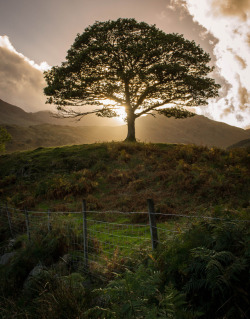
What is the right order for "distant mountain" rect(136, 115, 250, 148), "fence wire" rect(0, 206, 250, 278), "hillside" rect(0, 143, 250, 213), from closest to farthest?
"fence wire" rect(0, 206, 250, 278)
"hillside" rect(0, 143, 250, 213)
"distant mountain" rect(136, 115, 250, 148)

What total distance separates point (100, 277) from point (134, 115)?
2028 cm

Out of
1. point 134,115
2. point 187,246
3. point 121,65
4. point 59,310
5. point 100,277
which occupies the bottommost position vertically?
point 100,277

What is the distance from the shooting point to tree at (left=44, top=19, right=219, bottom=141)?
63.9 feet

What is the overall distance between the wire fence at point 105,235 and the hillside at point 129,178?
70.2 inches

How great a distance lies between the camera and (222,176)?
1157 centimetres

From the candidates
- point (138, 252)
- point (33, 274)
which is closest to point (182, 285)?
point (138, 252)

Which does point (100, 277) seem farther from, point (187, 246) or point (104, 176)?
point (104, 176)

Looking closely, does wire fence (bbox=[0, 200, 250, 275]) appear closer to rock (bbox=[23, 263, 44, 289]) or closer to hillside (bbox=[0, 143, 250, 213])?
rock (bbox=[23, 263, 44, 289])

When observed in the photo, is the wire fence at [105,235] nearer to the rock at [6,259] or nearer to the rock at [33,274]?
the rock at [33,274]

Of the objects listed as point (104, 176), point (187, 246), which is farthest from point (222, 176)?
point (187, 246)

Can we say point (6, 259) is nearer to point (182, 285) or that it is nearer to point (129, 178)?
point (182, 285)

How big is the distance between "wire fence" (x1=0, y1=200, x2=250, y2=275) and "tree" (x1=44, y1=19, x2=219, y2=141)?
526 inches

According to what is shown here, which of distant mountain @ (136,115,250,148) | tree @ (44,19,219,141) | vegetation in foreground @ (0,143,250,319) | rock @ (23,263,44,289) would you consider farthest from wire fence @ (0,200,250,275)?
distant mountain @ (136,115,250,148)

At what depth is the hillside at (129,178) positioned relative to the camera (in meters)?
10.7
